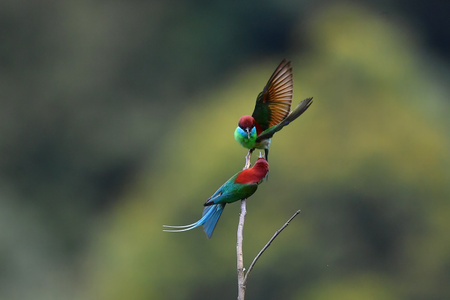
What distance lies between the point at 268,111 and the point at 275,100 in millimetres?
17

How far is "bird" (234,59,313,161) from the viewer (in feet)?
2.21

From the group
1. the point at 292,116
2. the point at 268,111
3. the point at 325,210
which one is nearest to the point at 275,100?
the point at 268,111

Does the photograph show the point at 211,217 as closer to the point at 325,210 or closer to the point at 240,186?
the point at 240,186

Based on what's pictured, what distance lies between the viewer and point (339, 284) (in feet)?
6.76

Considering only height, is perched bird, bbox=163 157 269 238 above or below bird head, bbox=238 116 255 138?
below

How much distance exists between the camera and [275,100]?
718mm

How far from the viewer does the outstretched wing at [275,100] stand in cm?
70

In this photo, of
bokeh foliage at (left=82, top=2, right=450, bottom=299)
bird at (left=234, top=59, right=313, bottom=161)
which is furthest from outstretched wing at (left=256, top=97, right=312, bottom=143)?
bokeh foliage at (left=82, top=2, right=450, bottom=299)

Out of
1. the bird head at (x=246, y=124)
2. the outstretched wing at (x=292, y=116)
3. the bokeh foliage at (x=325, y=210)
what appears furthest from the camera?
the bokeh foliage at (x=325, y=210)

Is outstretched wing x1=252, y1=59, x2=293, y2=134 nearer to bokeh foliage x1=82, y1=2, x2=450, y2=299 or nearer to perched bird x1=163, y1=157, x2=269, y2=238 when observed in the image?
perched bird x1=163, y1=157, x2=269, y2=238

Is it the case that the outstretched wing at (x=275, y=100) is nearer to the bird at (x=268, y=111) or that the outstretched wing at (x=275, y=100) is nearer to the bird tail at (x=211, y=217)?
the bird at (x=268, y=111)

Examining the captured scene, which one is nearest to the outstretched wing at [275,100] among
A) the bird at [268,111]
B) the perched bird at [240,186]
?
the bird at [268,111]

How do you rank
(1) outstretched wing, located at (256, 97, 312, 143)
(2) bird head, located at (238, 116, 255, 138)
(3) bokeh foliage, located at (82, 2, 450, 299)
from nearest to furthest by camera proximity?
(1) outstretched wing, located at (256, 97, 312, 143)
(2) bird head, located at (238, 116, 255, 138)
(3) bokeh foliage, located at (82, 2, 450, 299)

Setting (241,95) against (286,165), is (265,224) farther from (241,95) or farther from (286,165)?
(241,95)
